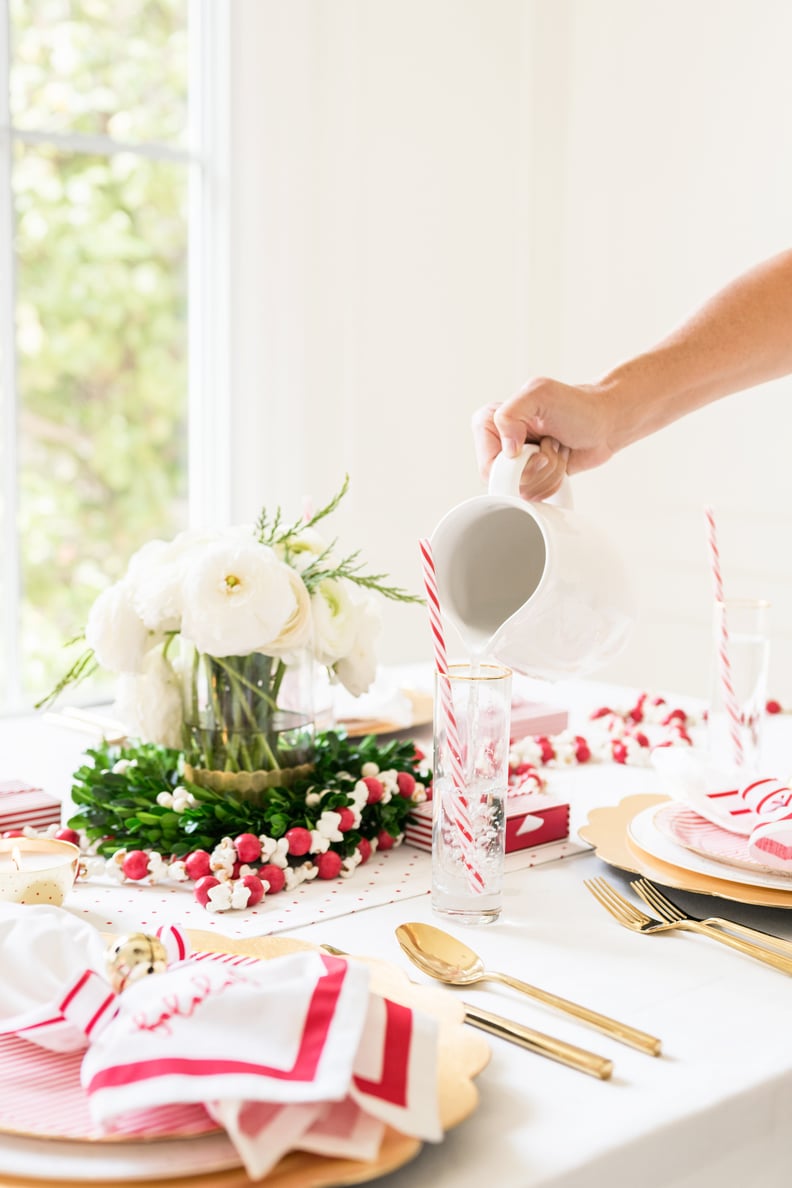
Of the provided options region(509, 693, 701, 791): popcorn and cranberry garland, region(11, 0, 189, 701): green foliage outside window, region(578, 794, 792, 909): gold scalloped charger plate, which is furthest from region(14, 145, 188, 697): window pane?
region(578, 794, 792, 909): gold scalloped charger plate

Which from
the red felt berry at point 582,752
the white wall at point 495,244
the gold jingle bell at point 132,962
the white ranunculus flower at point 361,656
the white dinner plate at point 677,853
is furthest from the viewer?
the white wall at point 495,244

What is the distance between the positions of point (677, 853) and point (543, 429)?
1.39 feet

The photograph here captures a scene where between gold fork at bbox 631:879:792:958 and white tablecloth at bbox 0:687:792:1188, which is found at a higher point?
gold fork at bbox 631:879:792:958

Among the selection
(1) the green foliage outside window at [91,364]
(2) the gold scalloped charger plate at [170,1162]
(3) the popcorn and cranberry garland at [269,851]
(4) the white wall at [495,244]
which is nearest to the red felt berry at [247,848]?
(3) the popcorn and cranberry garland at [269,851]

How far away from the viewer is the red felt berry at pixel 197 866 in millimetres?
1029

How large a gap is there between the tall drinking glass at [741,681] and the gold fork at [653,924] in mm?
346

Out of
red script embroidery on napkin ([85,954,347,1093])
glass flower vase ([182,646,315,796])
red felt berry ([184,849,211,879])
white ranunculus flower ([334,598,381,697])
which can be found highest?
white ranunculus flower ([334,598,381,697])

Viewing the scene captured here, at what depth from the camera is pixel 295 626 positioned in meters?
1.12

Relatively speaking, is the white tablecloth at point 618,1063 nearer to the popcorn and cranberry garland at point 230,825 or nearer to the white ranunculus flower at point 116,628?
the popcorn and cranberry garland at point 230,825

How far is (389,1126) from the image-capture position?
0.62 metres

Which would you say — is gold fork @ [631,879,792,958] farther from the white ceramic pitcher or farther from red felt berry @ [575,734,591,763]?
red felt berry @ [575,734,591,763]

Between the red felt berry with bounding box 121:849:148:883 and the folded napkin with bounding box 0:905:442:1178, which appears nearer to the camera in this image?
the folded napkin with bounding box 0:905:442:1178

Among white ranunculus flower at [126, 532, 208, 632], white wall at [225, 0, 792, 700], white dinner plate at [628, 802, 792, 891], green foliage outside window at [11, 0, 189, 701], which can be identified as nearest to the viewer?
white dinner plate at [628, 802, 792, 891]

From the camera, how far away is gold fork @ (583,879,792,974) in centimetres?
89
